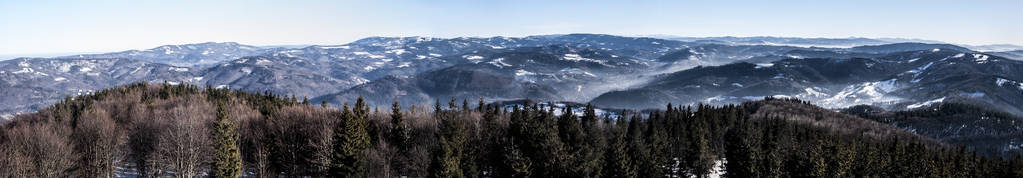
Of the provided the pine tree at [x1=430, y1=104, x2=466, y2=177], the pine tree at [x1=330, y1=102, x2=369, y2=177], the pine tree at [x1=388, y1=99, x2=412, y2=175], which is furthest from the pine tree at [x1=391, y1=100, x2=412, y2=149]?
the pine tree at [x1=330, y1=102, x2=369, y2=177]

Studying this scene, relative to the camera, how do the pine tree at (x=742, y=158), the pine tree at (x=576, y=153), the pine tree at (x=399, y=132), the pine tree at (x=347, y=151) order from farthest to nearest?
the pine tree at (x=742, y=158) < the pine tree at (x=399, y=132) < the pine tree at (x=576, y=153) < the pine tree at (x=347, y=151)

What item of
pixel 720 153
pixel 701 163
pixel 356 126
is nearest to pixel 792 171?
pixel 701 163

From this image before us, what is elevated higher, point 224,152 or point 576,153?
point 224,152

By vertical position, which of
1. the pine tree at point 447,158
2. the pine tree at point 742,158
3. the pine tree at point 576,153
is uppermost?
the pine tree at point 447,158

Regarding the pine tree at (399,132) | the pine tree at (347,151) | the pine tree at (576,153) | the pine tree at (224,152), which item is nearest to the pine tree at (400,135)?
the pine tree at (399,132)

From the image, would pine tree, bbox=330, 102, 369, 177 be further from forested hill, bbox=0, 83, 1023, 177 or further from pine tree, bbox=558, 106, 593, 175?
pine tree, bbox=558, 106, 593, 175

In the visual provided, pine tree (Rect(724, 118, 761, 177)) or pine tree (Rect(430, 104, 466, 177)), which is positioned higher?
pine tree (Rect(430, 104, 466, 177))

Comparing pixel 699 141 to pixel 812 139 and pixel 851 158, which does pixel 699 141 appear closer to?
pixel 851 158

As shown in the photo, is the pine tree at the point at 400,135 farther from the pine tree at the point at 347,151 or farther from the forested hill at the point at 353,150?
the pine tree at the point at 347,151

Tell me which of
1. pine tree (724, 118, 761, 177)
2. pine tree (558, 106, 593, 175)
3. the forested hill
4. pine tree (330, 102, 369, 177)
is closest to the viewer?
the forested hill

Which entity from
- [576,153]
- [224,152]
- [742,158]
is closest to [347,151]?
[224,152]

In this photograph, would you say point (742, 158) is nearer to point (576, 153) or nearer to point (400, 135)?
point (576, 153)
